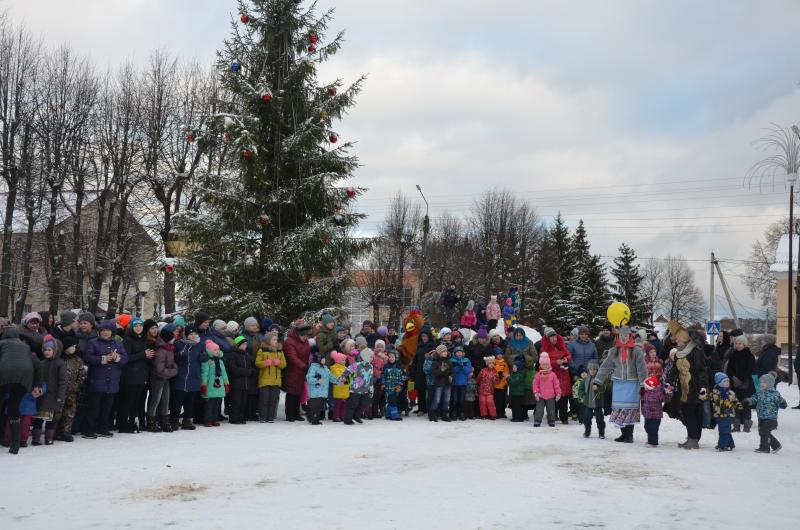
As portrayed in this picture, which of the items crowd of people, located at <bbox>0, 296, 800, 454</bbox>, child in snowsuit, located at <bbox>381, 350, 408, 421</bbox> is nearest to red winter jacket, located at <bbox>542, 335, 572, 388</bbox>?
crowd of people, located at <bbox>0, 296, 800, 454</bbox>

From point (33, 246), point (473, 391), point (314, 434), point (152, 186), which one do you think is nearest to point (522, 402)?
point (473, 391)

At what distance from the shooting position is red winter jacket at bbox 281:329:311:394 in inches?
573

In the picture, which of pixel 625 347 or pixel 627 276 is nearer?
pixel 625 347

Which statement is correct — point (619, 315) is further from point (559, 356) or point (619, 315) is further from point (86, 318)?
point (86, 318)

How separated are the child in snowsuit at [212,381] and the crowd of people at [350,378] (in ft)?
0.08

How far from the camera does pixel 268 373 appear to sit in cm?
1411

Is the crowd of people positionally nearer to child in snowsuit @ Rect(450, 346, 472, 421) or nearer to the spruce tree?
child in snowsuit @ Rect(450, 346, 472, 421)

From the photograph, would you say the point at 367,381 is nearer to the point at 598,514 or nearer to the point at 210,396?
the point at 210,396

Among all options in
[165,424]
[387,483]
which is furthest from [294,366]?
[387,483]

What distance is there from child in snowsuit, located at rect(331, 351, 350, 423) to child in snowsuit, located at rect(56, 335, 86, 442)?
469cm

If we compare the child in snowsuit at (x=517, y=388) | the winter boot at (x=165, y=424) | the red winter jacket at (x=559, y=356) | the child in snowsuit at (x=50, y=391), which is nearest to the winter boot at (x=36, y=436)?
the child in snowsuit at (x=50, y=391)

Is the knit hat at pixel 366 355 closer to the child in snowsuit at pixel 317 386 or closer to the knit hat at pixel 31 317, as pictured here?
the child in snowsuit at pixel 317 386

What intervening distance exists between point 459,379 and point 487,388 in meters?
0.71

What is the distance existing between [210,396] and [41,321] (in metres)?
3.18
